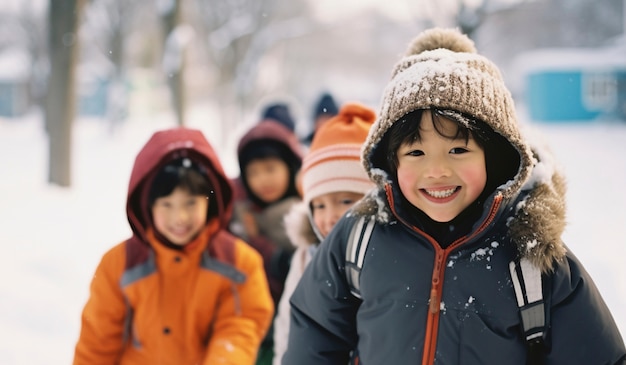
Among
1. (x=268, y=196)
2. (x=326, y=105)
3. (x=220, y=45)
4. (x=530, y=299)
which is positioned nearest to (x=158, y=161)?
(x=268, y=196)

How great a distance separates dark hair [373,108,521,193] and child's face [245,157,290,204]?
2.02 m

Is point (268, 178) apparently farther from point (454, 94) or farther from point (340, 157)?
point (454, 94)

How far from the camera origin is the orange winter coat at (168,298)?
235 centimetres

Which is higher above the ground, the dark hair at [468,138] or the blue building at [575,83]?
the blue building at [575,83]

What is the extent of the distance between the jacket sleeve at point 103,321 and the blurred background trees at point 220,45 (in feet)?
4.50

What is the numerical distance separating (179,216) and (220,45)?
2105cm

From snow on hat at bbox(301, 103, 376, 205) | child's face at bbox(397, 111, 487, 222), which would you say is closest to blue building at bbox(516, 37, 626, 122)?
snow on hat at bbox(301, 103, 376, 205)

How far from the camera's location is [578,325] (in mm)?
1426

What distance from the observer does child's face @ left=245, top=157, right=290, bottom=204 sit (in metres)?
3.66

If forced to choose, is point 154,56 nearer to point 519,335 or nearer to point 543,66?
point 543,66

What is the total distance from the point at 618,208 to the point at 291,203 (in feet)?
15.1

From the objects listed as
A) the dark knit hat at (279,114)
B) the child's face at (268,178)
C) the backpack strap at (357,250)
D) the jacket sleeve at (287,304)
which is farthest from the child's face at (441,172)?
the dark knit hat at (279,114)

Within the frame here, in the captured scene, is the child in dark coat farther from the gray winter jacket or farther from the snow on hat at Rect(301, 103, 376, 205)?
the gray winter jacket

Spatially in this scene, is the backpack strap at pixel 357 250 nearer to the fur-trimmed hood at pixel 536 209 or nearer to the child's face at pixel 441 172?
the fur-trimmed hood at pixel 536 209
